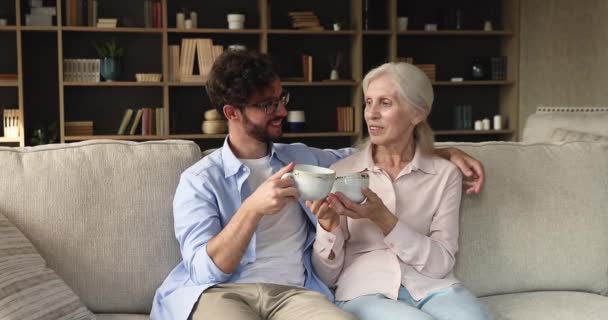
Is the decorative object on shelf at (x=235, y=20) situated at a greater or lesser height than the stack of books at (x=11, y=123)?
greater

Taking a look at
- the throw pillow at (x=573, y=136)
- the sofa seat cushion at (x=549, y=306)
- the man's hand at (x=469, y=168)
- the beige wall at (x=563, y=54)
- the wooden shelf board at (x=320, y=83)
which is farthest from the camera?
the wooden shelf board at (x=320, y=83)

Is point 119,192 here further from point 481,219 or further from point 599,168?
point 599,168

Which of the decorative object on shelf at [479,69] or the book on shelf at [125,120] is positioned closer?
the book on shelf at [125,120]

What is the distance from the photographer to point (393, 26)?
19.8ft

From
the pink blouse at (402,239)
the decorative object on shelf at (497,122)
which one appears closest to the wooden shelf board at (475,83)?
the decorative object on shelf at (497,122)

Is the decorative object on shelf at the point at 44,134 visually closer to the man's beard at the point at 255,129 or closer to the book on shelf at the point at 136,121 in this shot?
the book on shelf at the point at 136,121

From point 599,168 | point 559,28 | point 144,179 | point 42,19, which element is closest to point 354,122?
point 559,28

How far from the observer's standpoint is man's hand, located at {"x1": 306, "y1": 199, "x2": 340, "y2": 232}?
194 cm

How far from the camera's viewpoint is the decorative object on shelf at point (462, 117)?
21.0 ft

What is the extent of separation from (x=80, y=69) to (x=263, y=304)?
4.10 m

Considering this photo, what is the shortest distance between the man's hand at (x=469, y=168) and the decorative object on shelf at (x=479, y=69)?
4190 mm

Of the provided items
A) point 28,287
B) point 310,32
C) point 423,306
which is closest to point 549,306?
point 423,306

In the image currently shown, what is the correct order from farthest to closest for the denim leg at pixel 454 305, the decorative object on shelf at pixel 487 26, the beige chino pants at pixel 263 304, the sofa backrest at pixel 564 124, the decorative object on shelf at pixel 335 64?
the decorative object on shelf at pixel 487 26 < the decorative object on shelf at pixel 335 64 < the sofa backrest at pixel 564 124 < the denim leg at pixel 454 305 < the beige chino pants at pixel 263 304

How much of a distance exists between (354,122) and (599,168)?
365 centimetres
